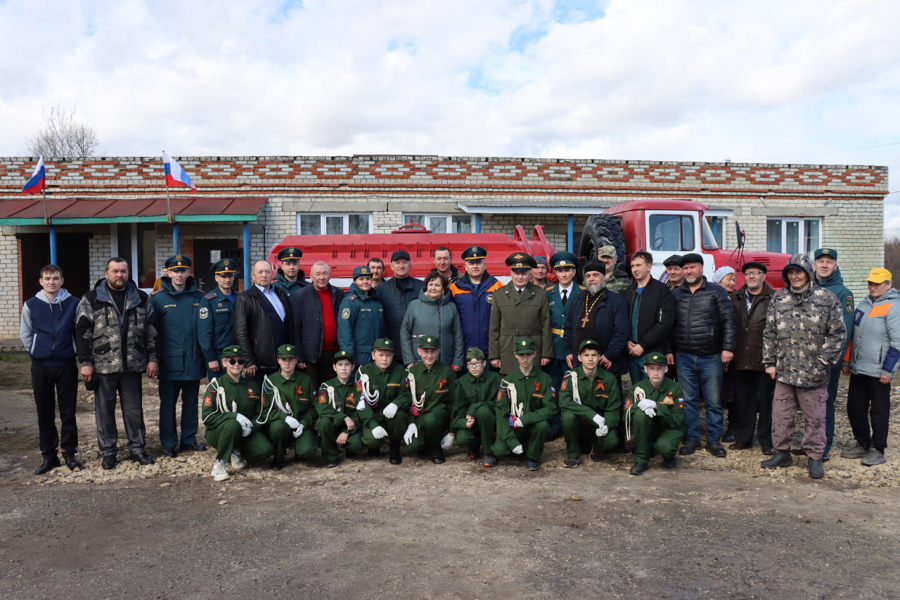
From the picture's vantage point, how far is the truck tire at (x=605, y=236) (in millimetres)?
9508

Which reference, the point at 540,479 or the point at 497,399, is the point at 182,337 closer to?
the point at 497,399

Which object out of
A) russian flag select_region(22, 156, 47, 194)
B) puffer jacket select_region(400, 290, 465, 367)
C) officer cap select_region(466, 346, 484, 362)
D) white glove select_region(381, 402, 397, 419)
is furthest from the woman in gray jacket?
russian flag select_region(22, 156, 47, 194)

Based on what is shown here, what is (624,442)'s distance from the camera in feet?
20.0

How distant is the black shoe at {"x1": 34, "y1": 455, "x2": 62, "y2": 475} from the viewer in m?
5.64

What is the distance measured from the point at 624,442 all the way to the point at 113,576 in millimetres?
4394

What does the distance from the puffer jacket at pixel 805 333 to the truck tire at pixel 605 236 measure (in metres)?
3.75

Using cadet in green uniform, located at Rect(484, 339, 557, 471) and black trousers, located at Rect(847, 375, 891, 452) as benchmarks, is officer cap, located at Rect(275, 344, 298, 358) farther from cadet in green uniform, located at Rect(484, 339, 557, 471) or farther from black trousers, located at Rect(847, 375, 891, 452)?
black trousers, located at Rect(847, 375, 891, 452)

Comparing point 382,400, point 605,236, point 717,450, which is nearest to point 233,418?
point 382,400

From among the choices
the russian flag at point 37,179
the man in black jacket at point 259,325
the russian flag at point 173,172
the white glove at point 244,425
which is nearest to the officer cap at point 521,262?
the man in black jacket at point 259,325

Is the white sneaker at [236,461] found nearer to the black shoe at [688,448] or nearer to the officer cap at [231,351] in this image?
the officer cap at [231,351]

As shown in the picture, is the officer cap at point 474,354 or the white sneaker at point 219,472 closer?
the white sneaker at point 219,472

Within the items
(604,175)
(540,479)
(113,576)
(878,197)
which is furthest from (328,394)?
(878,197)

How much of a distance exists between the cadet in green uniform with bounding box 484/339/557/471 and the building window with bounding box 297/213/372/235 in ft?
35.6

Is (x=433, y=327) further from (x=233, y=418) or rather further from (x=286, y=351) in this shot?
(x=233, y=418)
